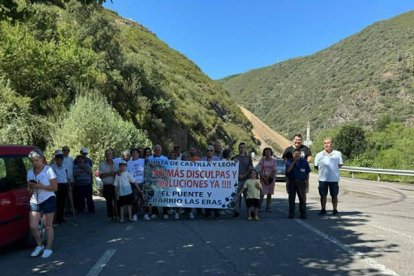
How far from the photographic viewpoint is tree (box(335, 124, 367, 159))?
4912cm

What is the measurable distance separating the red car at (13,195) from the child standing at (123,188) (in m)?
2.96

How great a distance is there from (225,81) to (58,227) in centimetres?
16989

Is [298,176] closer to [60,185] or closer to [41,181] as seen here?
[60,185]

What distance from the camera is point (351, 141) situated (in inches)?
1949

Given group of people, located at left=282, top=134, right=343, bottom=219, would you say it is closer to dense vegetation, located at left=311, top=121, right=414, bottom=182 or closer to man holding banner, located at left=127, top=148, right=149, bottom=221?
man holding banner, located at left=127, top=148, right=149, bottom=221

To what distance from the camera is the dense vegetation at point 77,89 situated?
20.2 m

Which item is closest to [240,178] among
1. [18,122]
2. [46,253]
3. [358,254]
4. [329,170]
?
[329,170]

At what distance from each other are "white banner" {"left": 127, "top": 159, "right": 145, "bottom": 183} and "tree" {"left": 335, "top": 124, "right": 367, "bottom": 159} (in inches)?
1556

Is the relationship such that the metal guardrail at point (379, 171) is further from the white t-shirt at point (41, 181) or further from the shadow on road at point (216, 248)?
the white t-shirt at point (41, 181)

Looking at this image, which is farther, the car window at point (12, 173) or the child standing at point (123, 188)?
the child standing at point (123, 188)

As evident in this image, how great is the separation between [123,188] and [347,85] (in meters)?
85.0

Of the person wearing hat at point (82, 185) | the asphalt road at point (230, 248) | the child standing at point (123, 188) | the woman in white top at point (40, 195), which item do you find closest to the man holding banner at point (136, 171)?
the child standing at point (123, 188)

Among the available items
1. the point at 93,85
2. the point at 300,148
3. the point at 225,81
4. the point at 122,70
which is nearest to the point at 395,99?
the point at 122,70

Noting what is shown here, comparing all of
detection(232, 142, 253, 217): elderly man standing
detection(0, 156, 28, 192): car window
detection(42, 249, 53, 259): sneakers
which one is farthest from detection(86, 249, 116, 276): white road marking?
detection(232, 142, 253, 217): elderly man standing
